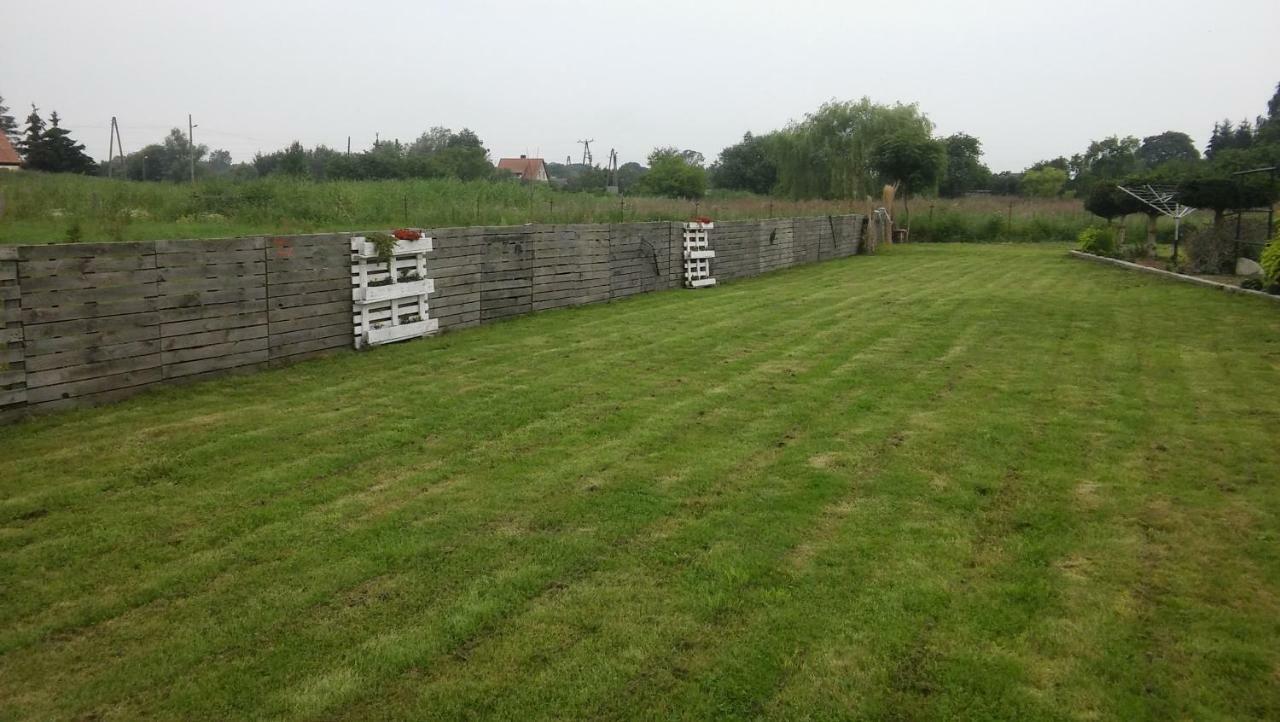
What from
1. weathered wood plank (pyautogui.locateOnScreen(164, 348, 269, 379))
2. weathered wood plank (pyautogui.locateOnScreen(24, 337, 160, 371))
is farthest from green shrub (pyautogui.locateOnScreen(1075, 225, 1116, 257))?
weathered wood plank (pyautogui.locateOnScreen(24, 337, 160, 371))

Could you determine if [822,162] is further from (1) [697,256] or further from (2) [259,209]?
(2) [259,209]

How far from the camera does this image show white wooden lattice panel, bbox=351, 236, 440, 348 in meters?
9.57

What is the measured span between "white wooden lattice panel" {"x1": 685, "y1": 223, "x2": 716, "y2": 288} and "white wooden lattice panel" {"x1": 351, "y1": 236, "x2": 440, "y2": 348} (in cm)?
740

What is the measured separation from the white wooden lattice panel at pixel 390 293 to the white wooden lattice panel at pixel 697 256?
24.3 feet

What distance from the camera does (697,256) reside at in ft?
57.1

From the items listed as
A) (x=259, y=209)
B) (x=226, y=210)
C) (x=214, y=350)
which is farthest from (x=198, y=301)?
(x=259, y=209)

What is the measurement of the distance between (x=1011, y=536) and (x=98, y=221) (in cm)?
925

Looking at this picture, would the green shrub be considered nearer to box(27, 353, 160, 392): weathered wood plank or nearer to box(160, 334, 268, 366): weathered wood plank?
box(160, 334, 268, 366): weathered wood plank

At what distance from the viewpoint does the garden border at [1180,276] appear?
1368 centimetres

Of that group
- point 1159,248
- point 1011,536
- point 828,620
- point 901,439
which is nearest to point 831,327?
point 901,439

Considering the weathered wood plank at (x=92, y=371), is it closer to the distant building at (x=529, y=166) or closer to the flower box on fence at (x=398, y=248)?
the flower box on fence at (x=398, y=248)

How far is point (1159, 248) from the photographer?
25844mm

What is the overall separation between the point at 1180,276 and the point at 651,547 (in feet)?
55.0

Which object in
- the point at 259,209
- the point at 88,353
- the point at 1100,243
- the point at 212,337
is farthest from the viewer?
the point at 1100,243
